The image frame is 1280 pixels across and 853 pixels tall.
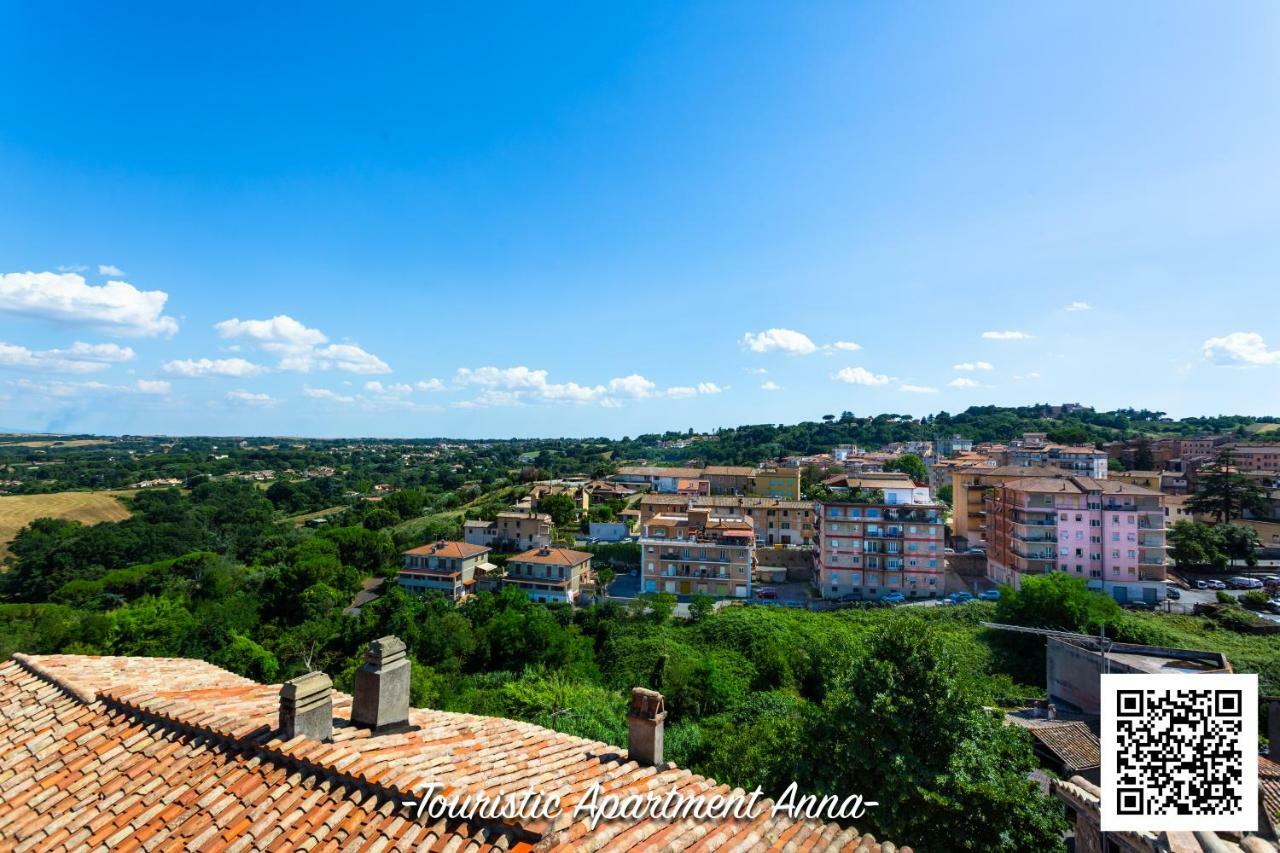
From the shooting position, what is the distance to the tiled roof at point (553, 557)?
45.9 metres

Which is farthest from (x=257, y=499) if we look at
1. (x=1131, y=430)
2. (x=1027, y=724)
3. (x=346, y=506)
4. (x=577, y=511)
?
(x=1131, y=430)

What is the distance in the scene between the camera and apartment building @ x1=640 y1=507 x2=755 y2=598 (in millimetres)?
45375

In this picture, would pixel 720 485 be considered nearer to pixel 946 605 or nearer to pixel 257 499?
pixel 946 605

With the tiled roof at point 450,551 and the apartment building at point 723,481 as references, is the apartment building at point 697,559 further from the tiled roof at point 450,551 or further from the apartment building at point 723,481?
the apartment building at point 723,481

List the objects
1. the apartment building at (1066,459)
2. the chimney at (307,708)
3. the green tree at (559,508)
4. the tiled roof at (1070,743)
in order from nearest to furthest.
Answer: the chimney at (307,708)
the tiled roof at (1070,743)
the green tree at (559,508)
the apartment building at (1066,459)

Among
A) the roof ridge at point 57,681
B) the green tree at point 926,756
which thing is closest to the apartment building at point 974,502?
the green tree at point 926,756

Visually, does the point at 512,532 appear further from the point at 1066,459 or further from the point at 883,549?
the point at 1066,459

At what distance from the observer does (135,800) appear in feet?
19.2

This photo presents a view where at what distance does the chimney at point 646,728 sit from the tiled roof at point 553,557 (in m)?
39.8

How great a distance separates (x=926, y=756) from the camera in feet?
39.0

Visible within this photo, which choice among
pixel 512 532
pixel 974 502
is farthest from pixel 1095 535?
pixel 512 532

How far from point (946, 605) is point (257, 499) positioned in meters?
111

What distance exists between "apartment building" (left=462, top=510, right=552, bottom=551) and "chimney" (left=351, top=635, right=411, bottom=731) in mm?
51650

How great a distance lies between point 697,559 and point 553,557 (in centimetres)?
1153
